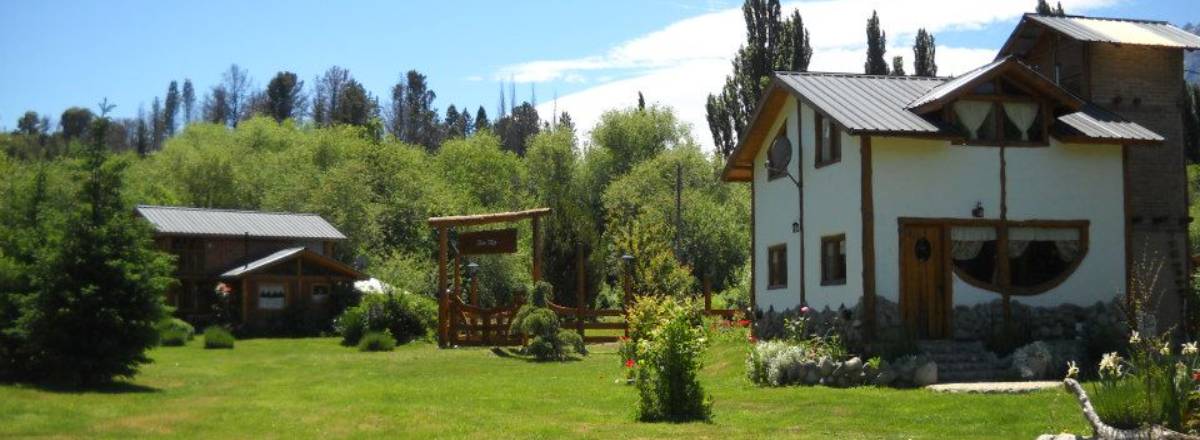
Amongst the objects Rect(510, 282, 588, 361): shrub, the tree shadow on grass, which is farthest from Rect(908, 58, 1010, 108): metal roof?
the tree shadow on grass

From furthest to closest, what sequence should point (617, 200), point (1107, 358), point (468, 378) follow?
point (617, 200) < point (468, 378) < point (1107, 358)

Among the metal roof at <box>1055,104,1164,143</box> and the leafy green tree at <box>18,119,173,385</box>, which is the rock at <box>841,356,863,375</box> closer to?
the metal roof at <box>1055,104,1164,143</box>

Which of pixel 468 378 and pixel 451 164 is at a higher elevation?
pixel 451 164

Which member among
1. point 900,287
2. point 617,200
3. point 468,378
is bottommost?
point 468,378

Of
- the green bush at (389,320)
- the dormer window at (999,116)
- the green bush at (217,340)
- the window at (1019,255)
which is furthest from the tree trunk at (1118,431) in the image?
the green bush at (217,340)

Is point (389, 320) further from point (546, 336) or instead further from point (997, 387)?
point (997, 387)

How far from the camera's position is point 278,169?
224ft

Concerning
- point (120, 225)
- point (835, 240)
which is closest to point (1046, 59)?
point (835, 240)

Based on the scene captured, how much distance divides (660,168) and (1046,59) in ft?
124

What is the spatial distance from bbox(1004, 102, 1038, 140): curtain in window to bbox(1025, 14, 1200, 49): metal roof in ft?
8.24

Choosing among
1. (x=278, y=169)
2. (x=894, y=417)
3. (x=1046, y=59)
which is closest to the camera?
(x=894, y=417)

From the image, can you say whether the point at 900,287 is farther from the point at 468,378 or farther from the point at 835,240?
the point at 468,378

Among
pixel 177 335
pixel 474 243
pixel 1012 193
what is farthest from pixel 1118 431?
pixel 177 335

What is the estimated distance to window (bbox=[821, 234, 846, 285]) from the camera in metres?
23.1
